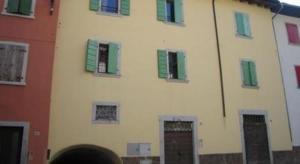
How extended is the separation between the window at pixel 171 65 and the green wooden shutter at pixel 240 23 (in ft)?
12.7

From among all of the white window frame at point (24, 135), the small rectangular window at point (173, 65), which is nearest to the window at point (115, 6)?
the small rectangular window at point (173, 65)

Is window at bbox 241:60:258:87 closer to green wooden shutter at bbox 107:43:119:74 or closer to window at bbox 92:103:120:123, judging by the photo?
green wooden shutter at bbox 107:43:119:74

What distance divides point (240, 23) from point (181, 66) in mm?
4627

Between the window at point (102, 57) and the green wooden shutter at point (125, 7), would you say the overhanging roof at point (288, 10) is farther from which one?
the window at point (102, 57)

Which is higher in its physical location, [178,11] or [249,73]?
[178,11]

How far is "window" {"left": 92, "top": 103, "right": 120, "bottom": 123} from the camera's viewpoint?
11922mm

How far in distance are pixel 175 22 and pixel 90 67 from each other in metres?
4.76

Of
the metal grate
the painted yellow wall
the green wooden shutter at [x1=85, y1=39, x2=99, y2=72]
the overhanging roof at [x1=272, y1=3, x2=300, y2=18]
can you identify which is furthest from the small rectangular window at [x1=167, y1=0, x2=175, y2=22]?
the overhanging roof at [x1=272, y1=3, x2=300, y2=18]

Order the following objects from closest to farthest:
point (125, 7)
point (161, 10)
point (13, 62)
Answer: point (13, 62) < point (125, 7) < point (161, 10)

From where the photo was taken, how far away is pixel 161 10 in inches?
567

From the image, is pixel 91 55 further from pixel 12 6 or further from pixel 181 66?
pixel 181 66

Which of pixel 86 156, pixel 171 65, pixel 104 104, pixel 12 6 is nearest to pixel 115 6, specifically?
pixel 171 65

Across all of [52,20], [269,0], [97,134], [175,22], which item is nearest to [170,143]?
[97,134]

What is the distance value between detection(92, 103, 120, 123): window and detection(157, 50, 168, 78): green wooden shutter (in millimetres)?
2422
